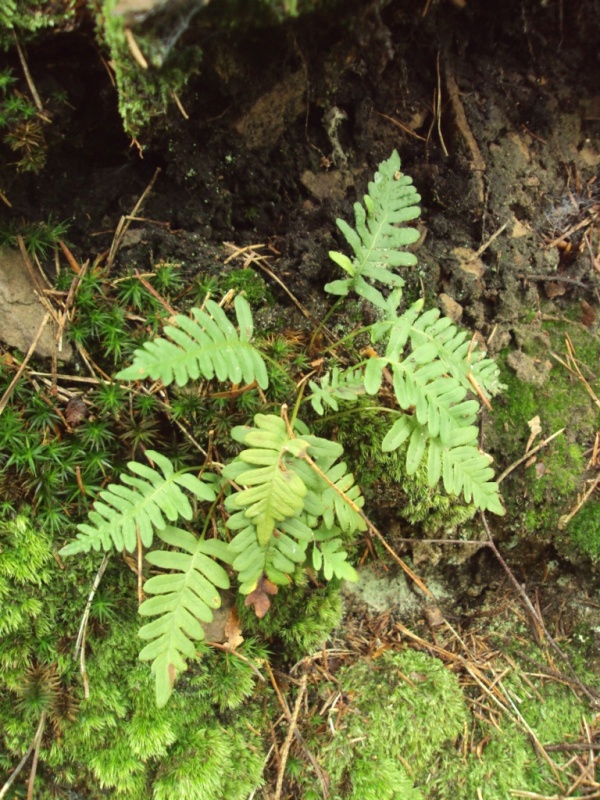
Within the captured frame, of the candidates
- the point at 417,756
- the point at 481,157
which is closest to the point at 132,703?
the point at 417,756

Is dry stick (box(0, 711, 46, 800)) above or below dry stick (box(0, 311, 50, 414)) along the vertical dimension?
below

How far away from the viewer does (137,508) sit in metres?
2.35

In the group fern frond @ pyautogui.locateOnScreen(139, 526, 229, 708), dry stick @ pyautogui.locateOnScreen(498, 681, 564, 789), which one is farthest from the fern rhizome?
dry stick @ pyautogui.locateOnScreen(498, 681, 564, 789)

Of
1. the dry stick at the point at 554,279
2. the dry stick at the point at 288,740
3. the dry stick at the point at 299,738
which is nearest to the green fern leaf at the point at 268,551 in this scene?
the dry stick at the point at 299,738

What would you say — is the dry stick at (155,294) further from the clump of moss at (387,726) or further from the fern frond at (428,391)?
the clump of moss at (387,726)

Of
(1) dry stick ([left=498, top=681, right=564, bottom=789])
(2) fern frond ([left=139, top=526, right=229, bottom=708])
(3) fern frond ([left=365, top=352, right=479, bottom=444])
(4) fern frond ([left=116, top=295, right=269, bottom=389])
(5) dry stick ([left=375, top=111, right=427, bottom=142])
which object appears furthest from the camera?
(1) dry stick ([left=498, top=681, right=564, bottom=789])

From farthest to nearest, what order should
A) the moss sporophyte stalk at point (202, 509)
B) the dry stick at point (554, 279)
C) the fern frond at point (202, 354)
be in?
the dry stick at point (554, 279)
the moss sporophyte stalk at point (202, 509)
the fern frond at point (202, 354)

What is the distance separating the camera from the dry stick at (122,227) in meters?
2.64

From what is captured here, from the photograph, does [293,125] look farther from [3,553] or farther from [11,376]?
[3,553]

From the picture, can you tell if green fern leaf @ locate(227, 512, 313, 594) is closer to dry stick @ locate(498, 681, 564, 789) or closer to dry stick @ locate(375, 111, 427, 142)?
dry stick @ locate(498, 681, 564, 789)

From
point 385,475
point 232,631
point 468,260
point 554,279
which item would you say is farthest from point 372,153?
point 232,631

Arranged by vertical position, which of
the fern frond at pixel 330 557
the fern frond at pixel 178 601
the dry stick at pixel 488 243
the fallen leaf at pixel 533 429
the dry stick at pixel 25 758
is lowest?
the dry stick at pixel 25 758

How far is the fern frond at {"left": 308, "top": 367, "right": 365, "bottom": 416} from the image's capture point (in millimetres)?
2541

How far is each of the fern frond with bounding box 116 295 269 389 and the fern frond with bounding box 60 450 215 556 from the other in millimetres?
425
